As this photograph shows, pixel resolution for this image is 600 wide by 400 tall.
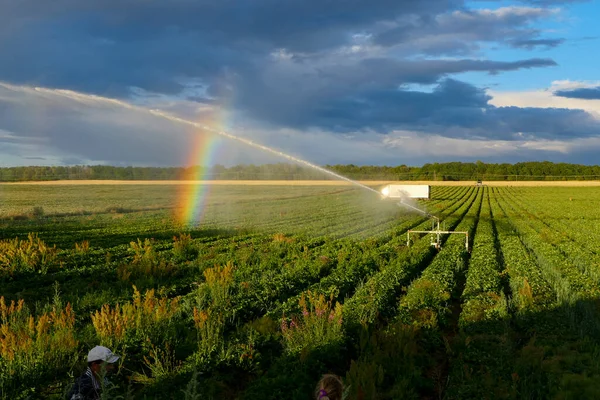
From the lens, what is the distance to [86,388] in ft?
21.0

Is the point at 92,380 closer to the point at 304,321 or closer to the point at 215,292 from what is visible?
the point at 304,321

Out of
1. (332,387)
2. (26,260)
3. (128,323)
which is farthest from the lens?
(26,260)

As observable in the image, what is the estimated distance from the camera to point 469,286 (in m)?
15.4

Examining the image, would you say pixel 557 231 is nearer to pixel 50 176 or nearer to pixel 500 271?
pixel 500 271

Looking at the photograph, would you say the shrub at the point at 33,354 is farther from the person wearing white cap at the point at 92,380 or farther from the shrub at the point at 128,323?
the person wearing white cap at the point at 92,380

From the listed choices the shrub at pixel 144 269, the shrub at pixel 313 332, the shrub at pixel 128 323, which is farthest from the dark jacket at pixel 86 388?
the shrub at pixel 144 269

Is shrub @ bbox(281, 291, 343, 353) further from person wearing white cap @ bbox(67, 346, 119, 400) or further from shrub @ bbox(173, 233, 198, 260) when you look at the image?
shrub @ bbox(173, 233, 198, 260)

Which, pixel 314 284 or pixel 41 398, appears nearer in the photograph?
pixel 41 398

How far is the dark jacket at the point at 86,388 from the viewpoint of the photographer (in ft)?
20.8

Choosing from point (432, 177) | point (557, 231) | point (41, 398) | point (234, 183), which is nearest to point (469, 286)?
point (41, 398)

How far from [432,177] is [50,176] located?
4205 inches

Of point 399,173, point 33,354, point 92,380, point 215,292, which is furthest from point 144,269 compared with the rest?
point 399,173

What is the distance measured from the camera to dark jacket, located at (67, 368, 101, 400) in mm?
6328

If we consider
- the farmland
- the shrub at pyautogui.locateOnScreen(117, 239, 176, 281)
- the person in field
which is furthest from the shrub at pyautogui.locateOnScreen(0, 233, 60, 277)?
the person in field
